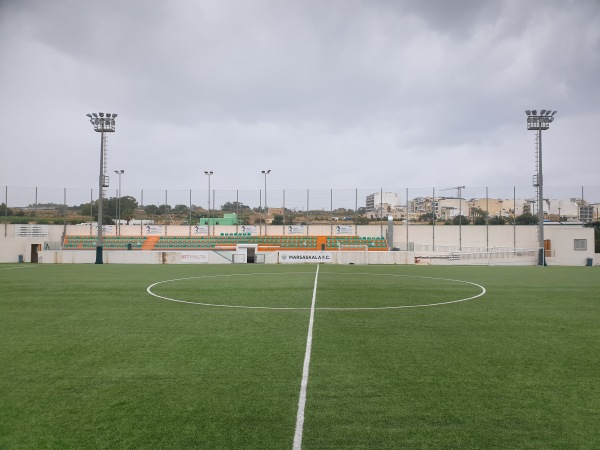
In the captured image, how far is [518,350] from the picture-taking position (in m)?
7.05

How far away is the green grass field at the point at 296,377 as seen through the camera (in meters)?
4.13

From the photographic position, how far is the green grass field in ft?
13.5

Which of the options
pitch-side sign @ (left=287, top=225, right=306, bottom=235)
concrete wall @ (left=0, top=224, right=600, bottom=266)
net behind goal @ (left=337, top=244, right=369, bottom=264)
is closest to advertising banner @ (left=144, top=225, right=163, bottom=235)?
concrete wall @ (left=0, top=224, right=600, bottom=266)

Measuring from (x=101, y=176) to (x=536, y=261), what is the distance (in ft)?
129

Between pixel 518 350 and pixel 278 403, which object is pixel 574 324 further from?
pixel 278 403

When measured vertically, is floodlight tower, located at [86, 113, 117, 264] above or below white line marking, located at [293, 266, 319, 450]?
above

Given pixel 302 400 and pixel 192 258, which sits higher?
pixel 302 400

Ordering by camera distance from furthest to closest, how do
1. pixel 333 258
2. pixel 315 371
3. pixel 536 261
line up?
1. pixel 536 261
2. pixel 333 258
3. pixel 315 371

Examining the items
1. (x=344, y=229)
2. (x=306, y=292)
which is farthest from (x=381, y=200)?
(x=306, y=292)

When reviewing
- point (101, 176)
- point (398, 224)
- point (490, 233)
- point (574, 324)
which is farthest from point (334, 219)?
point (574, 324)

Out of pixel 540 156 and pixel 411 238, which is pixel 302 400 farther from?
pixel 411 238

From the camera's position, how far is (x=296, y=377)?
5.63m

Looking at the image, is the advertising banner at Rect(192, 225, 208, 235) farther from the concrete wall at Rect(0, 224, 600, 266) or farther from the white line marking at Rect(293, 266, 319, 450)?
the white line marking at Rect(293, 266, 319, 450)

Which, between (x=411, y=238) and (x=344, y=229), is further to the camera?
(x=344, y=229)
